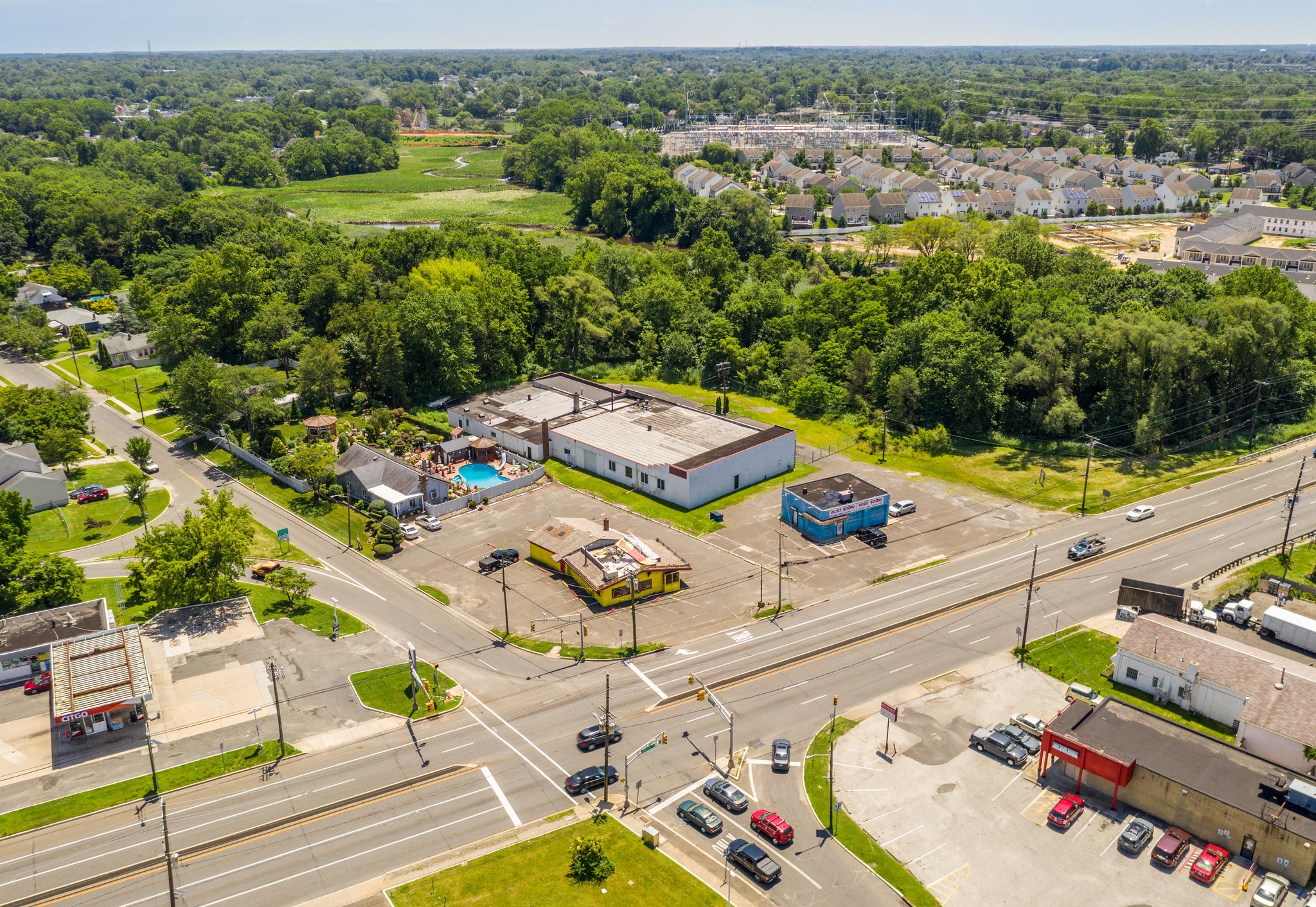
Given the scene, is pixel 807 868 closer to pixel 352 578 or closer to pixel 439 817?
pixel 439 817

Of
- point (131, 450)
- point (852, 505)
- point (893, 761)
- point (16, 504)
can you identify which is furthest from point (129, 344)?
point (893, 761)

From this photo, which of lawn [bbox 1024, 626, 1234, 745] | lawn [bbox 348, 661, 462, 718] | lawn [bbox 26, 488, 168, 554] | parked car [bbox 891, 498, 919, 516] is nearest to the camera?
lawn [bbox 1024, 626, 1234, 745]

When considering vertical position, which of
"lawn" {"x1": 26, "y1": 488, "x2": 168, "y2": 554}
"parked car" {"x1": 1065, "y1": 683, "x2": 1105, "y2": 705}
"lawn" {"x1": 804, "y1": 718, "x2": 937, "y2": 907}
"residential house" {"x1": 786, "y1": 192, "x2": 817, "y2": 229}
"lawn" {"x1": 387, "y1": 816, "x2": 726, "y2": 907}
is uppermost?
"residential house" {"x1": 786, "y1": 192, "x2": 817, "y2": 229}

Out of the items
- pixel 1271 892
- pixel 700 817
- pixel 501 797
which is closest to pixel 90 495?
pixel 501 797

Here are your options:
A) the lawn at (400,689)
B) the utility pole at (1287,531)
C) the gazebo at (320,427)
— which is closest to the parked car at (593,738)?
the lawn at (400,689)

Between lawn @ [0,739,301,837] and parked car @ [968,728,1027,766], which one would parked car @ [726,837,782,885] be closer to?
parked car @ [968,728,1027,766]

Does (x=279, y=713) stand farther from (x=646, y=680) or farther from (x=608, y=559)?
(x=608, y=559)

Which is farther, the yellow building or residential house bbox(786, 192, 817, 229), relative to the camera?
residential house bbox(786, 192, 817, 229)

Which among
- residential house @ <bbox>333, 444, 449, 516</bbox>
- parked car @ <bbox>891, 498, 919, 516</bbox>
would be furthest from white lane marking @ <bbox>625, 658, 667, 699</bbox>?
parked car @ <bbox>891, 498, 919, 516</bbox>
